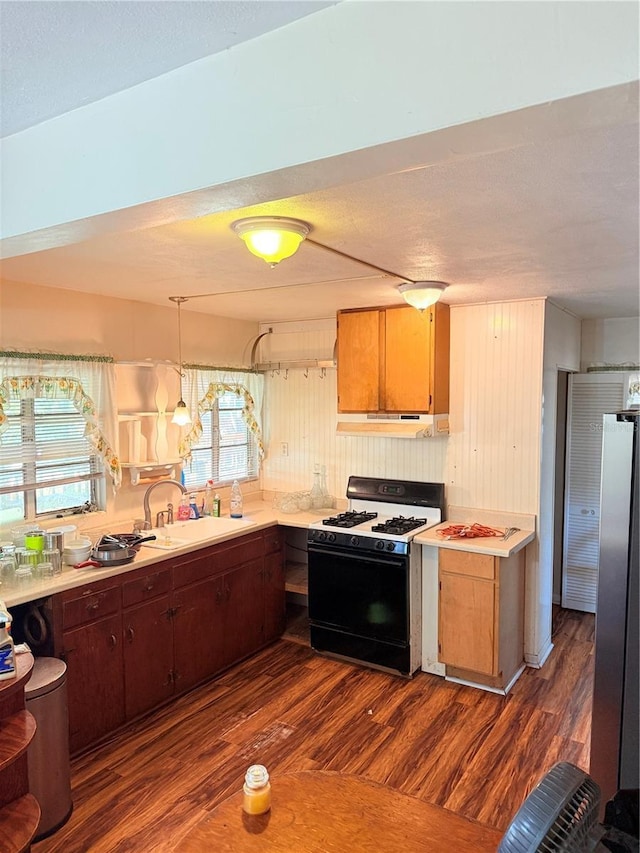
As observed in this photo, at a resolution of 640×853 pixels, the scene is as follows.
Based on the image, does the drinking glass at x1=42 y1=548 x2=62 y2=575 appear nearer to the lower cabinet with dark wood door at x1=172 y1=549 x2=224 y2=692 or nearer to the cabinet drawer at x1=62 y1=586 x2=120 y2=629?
the cabinet drawer at x1=62 y1=586 x2=120 y2=629

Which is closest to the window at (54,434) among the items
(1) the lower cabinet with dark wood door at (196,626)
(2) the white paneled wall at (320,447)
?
Answer: (1) the lower cabinet with dark wood door at (196,626)

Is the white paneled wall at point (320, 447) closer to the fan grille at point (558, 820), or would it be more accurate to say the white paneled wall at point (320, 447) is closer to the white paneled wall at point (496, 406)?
the white paneled wall at point (496, 406)

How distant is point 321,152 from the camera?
1.09 m

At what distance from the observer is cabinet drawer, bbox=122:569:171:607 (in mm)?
3115

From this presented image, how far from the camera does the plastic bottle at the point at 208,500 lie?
4340 mm

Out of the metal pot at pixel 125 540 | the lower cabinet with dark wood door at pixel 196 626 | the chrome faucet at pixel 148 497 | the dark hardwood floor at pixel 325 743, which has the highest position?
the chrome faucet at pixel 148 497

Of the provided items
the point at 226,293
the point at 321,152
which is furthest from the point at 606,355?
the point at 321,152

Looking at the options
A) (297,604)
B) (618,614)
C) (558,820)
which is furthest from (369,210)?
(297,604)

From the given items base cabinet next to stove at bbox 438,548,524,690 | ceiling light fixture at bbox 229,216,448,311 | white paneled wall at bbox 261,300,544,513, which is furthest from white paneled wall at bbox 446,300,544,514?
ceiling light fixture at bbox 229,216,448,311

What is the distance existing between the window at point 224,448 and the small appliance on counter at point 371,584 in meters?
1.02

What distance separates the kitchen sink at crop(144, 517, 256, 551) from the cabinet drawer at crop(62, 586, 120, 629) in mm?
426

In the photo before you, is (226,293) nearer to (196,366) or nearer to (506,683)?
(196,366)

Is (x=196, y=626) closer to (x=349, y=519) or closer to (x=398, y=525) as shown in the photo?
(x=349, y=519)

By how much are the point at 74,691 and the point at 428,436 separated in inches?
98.3
